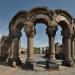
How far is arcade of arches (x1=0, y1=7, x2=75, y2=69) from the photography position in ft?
57.2

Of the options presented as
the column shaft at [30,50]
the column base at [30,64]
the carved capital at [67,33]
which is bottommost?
the column base at [30,64]

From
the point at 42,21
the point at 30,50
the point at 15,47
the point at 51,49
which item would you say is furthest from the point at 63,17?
the point at 15,47

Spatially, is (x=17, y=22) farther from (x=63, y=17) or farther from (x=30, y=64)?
(x=30, y=64)

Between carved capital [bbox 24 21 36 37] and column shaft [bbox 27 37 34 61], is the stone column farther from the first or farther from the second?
column shaft [bbox 27 37 34 61]

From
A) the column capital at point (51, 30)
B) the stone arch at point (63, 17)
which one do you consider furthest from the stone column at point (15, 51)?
the stone arch at point (63, 17)

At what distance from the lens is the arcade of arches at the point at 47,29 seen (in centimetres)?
1744

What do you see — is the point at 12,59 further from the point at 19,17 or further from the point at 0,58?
the point at 0,58

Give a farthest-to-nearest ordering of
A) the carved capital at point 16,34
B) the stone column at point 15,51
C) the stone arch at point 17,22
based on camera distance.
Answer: the carved capital at point 16,34 < the stone column at point 15,51 < the stone arch at point 17,22

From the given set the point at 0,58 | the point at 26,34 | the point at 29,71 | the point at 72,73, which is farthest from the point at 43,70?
the point at 0,58

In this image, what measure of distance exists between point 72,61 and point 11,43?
5.31 meters

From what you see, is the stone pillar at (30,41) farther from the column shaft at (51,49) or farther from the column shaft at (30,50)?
the column shaft at (51,49)

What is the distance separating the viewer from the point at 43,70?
15938 millimetres

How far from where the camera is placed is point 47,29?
1767 centimetres

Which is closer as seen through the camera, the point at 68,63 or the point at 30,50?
the point at 30,50
